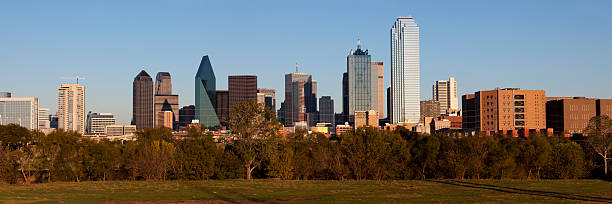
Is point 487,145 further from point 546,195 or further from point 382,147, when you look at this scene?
point 546,195

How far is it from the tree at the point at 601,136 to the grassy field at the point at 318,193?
17.5 meters

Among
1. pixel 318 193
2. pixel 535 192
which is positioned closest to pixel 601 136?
pixel 535 192

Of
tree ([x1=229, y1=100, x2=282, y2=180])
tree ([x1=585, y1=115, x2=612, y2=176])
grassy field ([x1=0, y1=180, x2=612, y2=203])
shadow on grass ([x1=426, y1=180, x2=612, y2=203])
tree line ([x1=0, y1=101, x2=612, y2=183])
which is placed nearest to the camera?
shadow on grass ([x1=426, y1=180, x2=612, y2=203])

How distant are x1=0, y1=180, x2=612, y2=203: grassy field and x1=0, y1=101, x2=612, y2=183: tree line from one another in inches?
637

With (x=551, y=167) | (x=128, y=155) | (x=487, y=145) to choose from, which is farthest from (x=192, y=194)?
(x=551, y=167)

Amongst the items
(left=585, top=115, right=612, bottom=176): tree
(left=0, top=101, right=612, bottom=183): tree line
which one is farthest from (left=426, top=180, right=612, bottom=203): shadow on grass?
(left=585, top=115, right=612, bottom=176): tree

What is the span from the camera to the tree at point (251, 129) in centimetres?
9350

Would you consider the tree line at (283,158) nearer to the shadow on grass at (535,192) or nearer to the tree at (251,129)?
the tree at (251,129)

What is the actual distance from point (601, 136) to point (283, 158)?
4598 centimetres

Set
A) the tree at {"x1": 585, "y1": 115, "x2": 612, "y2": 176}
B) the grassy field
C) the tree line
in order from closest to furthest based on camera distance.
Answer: the grassy field → the tree at {"x1": 585, "y1": 115, "x2": 612, "y2": 176} → the tree line

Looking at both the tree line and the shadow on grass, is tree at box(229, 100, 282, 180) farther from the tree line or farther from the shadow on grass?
the shadow on grass

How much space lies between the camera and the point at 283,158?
93250 mm

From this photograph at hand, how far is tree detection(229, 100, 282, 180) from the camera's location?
3681 inches

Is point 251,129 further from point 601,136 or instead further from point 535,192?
point 601,136
